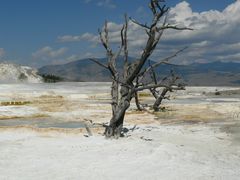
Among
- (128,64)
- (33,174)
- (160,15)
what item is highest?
(160,15)

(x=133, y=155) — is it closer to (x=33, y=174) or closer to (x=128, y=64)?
(x=33, y=174)

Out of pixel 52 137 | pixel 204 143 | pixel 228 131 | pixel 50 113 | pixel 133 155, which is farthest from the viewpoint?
pixel 50 113

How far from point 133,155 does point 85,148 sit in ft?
8.51

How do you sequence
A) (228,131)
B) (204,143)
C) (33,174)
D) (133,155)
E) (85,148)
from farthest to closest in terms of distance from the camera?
(228,131), (204,143), (85,148), (133,155), (33,174)

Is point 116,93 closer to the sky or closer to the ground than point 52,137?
closer to the sky

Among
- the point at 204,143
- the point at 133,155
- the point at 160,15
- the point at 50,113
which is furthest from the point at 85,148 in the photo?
the point at 50,113

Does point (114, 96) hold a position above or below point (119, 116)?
above

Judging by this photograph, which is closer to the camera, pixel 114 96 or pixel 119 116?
pixel 119 116

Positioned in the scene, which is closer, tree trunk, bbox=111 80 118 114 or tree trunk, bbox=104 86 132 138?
tree trunk, bbox=104 86 132 138

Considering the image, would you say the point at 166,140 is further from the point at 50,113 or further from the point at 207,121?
the point at 50,113

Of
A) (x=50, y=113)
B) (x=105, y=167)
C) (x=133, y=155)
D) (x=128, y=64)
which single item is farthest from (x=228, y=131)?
A: (x=50, y=113)

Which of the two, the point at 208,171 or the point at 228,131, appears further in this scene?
the point at 228,131

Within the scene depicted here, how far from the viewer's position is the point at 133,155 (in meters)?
17.7

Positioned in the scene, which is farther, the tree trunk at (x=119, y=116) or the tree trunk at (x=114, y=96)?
the tree trunk at (x=114, y=96)
